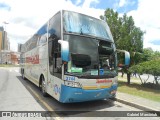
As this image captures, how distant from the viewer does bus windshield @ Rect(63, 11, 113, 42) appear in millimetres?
8281

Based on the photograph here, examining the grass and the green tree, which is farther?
the green tree

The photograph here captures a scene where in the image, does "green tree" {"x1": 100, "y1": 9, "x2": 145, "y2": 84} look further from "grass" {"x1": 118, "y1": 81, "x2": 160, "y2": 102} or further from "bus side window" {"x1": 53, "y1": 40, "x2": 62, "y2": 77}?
"bus side window" {"x1": 53, "y1": 40, "x2": 62, "y2": 77}

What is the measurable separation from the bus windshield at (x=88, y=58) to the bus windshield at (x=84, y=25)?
0.94ft

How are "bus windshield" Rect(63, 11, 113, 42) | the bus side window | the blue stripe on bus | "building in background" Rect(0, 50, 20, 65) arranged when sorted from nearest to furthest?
the blue stripe on bus, the bus side window, "bus windshield" Rect(63, 11, 113, 42), "building in background" Rect(0, 50, 20, 65)

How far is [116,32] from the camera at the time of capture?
18.1 metres

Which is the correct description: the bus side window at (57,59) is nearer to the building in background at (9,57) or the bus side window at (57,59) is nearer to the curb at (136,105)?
the curb at (136,105)

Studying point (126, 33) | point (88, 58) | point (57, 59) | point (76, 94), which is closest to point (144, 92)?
point (126, 33)

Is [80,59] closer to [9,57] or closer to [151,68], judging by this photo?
[151,68]

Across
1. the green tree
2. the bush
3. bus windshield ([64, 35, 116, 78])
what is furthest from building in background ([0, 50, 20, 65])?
bus windshield ([64, 35, 116, 78])

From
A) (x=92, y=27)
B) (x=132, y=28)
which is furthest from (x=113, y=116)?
(x=132, y=28)

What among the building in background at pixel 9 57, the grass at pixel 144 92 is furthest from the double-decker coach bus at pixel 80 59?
the building in background at pixel 9 57

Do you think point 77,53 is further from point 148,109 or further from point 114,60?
point 148,109

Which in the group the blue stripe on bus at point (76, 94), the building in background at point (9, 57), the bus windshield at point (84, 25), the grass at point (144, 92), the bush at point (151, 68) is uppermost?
the building in background at point (9, 57)

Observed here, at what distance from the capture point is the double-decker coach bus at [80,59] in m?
7.68
